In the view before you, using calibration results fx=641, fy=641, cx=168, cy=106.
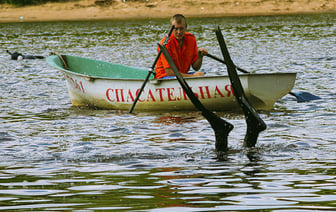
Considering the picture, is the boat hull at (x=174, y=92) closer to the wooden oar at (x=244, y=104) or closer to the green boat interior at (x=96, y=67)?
the green boat interior at (x=96, y=67)

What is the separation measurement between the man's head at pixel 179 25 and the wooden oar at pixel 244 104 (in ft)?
10.9

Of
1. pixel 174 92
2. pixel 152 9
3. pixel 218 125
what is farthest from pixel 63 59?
pixel 152 9

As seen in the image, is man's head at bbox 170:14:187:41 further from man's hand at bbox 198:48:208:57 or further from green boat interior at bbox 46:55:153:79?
green boat interior at bbox 46:55:153:79

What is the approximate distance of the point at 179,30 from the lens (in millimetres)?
10609

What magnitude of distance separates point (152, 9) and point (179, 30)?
3533 centimetres

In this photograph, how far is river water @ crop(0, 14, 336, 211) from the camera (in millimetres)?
5391

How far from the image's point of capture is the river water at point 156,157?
17.7 ft

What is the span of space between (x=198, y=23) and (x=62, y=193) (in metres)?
32.0

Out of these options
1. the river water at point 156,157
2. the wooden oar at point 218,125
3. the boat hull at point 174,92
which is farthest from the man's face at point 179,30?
the wooden oar at point 218,125

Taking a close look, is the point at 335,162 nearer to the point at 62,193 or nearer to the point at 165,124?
the point at 62,193

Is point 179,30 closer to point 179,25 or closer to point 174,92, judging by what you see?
point 179,25

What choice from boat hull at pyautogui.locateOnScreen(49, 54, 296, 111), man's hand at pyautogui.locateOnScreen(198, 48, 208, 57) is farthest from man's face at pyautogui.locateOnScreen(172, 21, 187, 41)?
boat hull at pyautogui.locateOnScreen(49, 54, 296, 111)

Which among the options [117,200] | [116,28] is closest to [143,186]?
[117,200]

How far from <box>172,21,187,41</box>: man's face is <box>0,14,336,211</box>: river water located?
1326 millimetres
